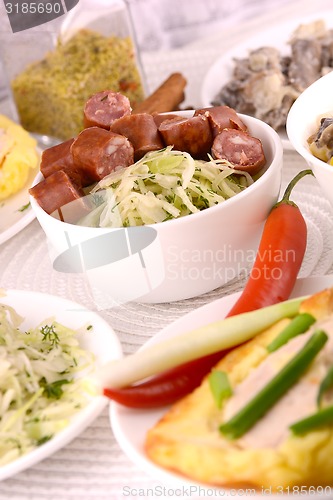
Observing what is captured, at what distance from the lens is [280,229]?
5.54ft

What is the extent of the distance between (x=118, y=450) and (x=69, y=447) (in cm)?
9

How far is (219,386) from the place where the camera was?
1.19m

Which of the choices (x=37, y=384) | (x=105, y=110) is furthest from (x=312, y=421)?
(x=105, y=110)

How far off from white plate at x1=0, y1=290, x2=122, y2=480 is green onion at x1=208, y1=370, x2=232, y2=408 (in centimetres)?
24

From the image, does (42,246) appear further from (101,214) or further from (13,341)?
(13,341)

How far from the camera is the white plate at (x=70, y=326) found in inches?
51.4

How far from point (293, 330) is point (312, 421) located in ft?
0.75

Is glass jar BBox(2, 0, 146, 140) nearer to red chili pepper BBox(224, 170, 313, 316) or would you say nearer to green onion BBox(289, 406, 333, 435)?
red chili pepper BBox(224, 170, 313, 316)

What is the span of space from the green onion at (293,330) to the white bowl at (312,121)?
482mm

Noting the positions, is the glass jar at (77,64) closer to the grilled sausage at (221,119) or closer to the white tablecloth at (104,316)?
the white tablecloth at (104,316)

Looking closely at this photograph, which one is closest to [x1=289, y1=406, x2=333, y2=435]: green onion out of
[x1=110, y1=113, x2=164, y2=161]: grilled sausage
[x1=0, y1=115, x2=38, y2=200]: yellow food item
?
[x1=110, y1=113, x2=164, y2=161]: grilled sausage

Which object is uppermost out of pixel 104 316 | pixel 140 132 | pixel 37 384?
pixel 140 132

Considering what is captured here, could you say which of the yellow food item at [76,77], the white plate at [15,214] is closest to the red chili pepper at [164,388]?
the white plate at [15,214]

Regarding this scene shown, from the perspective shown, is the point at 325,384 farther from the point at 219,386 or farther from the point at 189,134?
the point at 189,134
